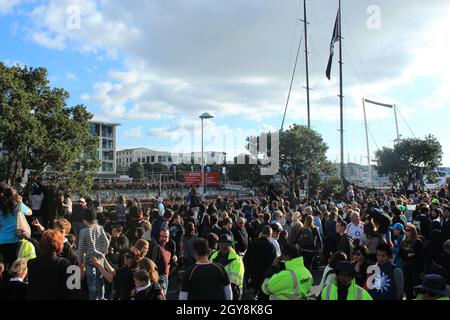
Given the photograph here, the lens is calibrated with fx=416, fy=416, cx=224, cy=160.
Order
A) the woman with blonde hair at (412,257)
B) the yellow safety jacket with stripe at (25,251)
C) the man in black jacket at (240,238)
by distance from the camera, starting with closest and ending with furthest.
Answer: the yellow safety jacket with stripe at (25,251) → the woman with blonde hair at (412,257) → the man in black jacket at (240,238)

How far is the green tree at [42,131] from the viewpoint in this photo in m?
17.3

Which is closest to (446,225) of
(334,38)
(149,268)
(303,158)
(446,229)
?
(446,229)

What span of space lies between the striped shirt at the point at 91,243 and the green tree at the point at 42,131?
41.6 ft

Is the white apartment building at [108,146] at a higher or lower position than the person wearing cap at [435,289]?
higher

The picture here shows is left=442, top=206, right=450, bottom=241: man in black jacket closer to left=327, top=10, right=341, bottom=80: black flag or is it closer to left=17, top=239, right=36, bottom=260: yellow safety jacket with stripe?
left=17, top=239, right=36, bottom=260: yellow safety jacket with stripe

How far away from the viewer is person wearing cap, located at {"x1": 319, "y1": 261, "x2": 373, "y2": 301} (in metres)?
4.04

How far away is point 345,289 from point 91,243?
372 cm

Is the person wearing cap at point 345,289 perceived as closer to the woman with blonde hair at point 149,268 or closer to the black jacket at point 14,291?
the woman with blonde hair at point 149,268

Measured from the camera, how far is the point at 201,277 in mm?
4422

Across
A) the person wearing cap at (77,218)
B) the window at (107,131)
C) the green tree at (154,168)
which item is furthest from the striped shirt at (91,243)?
the green tree at (154,168)

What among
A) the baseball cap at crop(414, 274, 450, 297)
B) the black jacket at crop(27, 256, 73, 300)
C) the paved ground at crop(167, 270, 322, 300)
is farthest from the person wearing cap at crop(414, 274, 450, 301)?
the paved ground at crop(167, 270, 322, 300)

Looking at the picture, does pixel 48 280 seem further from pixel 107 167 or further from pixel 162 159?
pixel 162 159
